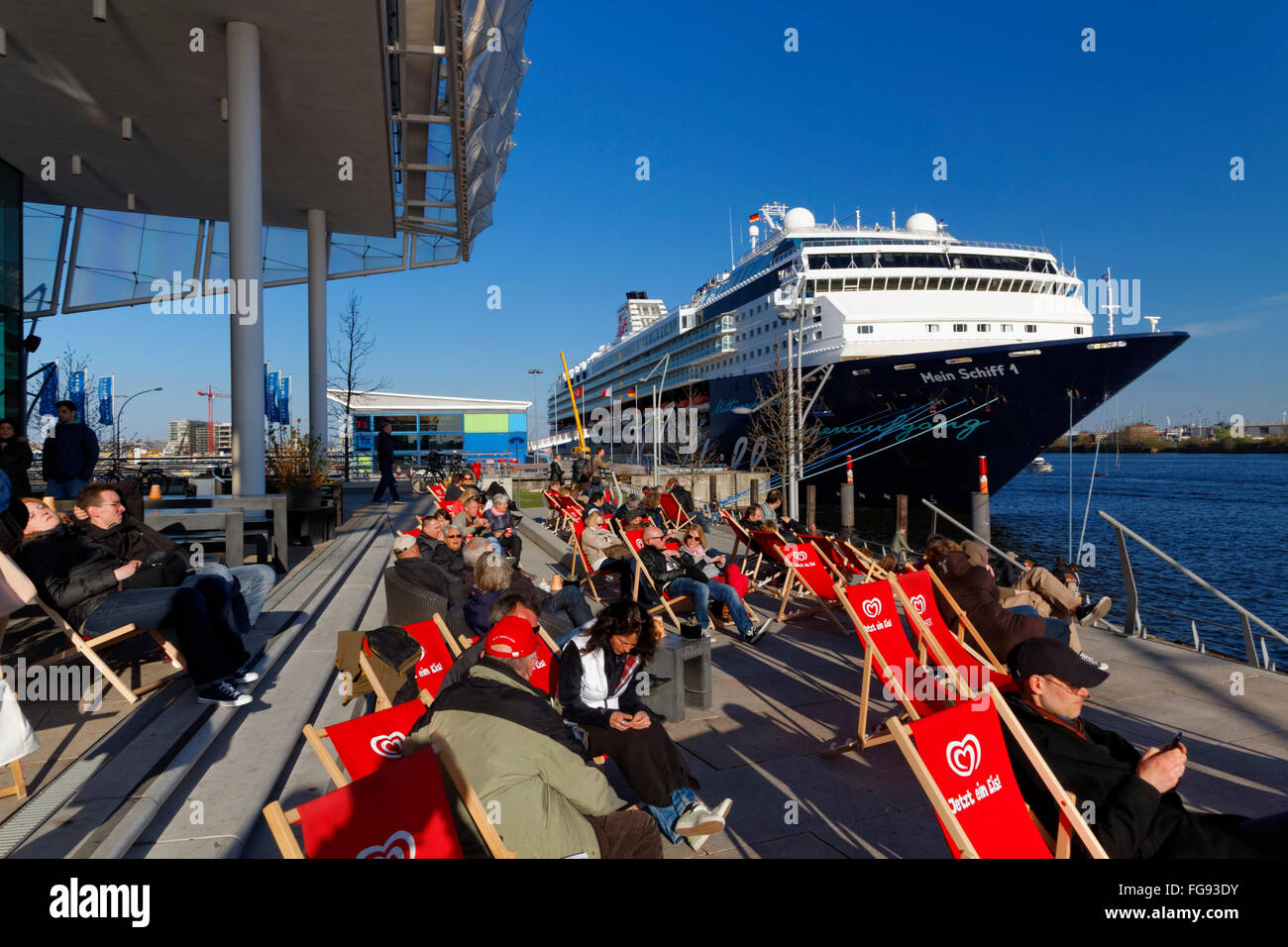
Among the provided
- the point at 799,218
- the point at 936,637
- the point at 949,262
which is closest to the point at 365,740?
the point at 936,637

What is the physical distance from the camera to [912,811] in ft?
11.0

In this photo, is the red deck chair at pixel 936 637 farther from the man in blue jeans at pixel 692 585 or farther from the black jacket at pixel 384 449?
the black jacket at pixel 384 449

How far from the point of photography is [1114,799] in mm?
2334

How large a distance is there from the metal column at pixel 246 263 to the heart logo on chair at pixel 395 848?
8375mm

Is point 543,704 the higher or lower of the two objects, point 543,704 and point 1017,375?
the lower

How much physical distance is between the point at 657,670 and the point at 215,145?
11400mm

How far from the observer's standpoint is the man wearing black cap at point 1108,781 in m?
2.25

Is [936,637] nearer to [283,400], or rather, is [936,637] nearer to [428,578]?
[428,578]

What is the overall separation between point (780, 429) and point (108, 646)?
67.1ft

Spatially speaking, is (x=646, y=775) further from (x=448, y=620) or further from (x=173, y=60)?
(x=173, y=60)

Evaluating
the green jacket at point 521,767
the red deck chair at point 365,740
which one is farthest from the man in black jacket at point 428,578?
the green jacket at point 521,767

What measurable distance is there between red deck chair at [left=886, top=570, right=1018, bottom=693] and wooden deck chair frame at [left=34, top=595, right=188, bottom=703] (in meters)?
3.95

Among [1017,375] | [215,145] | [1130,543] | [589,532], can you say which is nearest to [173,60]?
[215,145]
